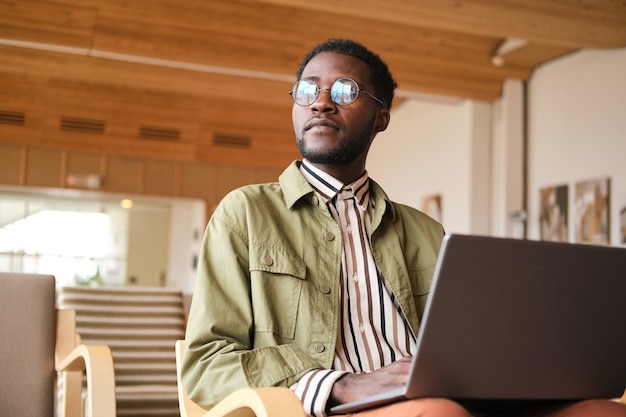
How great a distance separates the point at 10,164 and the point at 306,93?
10611 millimetres

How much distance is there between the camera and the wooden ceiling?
638cm

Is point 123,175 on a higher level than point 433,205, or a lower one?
higher

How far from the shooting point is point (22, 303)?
2.24m

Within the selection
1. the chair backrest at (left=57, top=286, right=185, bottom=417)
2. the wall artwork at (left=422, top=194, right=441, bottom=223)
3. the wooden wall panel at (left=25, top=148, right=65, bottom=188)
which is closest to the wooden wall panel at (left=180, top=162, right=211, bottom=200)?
the wooden wall panel at (left=25, top=148, right=65, bottom=188)

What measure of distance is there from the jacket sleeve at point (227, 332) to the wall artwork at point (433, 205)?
868 cm

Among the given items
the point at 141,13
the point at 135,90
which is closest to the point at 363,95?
the point at 141,13

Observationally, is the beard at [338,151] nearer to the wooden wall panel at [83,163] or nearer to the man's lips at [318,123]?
the man's lips at [318,123]

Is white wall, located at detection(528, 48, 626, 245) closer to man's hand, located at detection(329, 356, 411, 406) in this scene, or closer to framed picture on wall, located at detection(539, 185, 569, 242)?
framed picture on wall, located at detection(539, 185, 569, 242)

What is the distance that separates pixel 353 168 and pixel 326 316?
0.41 metres

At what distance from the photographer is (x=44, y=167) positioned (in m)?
11.5

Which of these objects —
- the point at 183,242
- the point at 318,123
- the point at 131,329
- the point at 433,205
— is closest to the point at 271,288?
the point at 318,123

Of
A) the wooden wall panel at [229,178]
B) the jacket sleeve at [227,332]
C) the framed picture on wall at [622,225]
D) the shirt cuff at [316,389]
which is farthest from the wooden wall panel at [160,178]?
the shirt cuff at [316,389]

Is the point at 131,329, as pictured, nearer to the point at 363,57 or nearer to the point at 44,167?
the point at 363,57

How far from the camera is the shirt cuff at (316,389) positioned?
4.15ft
